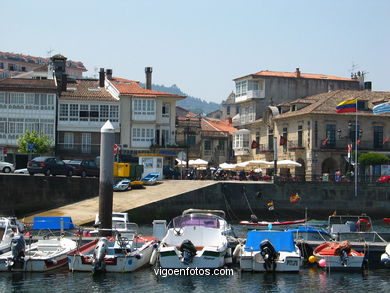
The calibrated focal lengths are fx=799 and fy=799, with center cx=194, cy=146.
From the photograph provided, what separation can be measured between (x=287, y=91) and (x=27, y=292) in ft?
222

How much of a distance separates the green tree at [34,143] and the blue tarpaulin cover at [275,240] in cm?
4365

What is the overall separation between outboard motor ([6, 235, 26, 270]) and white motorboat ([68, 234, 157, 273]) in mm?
2087

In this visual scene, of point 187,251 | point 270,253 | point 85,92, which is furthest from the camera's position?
point 85,92

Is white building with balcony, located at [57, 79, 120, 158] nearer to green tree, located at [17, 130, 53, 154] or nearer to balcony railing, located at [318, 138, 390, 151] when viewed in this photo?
green tree, located at [17, 130, 53, 154]

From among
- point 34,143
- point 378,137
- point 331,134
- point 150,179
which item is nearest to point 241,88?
point 331,134

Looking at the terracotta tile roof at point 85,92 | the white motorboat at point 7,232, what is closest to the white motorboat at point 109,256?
the white motorboat at point 7,232

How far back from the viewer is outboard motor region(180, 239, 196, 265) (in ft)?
114

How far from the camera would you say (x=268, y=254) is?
35.3 m

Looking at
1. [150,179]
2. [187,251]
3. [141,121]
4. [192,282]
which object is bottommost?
[192,282]

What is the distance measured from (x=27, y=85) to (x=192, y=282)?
52444mm

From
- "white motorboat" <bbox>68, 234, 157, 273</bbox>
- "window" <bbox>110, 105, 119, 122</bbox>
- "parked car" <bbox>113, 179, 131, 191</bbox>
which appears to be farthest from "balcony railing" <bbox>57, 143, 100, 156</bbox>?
"white motorboat" <bbox>68, 234, 157, 273</bbox>

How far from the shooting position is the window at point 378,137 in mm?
81188

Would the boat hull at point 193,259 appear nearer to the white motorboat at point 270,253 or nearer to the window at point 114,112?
the white motorboat at point 270,253

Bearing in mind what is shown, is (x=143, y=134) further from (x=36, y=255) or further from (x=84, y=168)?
(x=36, y=255)
